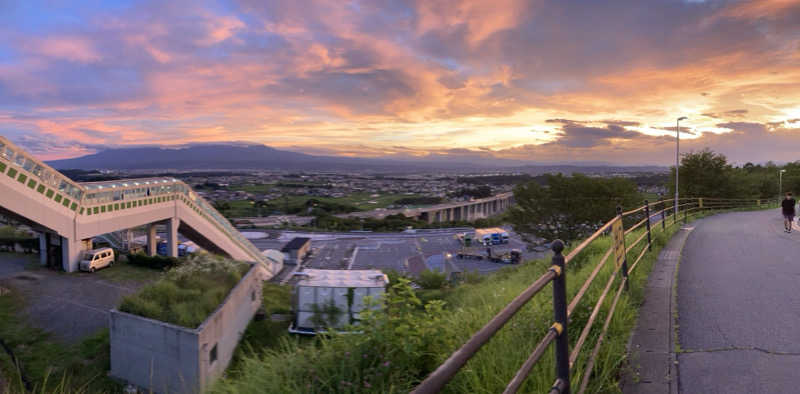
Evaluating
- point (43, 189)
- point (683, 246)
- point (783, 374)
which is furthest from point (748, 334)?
point (43, 189)

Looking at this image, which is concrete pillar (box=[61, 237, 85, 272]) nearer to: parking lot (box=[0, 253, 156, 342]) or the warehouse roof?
parking lot (box=[0, 253, 156, 342])

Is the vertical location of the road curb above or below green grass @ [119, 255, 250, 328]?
above

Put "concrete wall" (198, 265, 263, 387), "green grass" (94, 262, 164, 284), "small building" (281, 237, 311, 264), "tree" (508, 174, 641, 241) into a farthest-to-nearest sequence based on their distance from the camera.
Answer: "small building" (281, 237, 311, 264)
"tree" (508, 174, 641, 241)
"green grass" (94, 262, 164, 284)
"concrete wall" (198, 265, 263, 387)

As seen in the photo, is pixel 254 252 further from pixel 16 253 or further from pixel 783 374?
pixel 783 374

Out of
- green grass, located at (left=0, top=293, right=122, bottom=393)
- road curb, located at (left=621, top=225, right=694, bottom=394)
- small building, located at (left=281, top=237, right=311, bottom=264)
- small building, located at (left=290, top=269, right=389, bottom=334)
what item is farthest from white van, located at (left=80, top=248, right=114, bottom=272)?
road curb, located at (left=621, top=225, right=694, bottom=394)

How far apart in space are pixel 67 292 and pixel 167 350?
9002mm

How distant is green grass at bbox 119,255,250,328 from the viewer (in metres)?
10.5

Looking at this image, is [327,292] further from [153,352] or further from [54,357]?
[54,357]

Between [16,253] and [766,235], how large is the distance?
32.0 m

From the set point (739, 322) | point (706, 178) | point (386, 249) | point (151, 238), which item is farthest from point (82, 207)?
point (706, 178)

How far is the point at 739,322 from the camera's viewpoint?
497 cm

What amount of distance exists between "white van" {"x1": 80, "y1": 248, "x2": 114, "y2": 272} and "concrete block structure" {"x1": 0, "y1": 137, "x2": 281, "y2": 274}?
1.13 ft

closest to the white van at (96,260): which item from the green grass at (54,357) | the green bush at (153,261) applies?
the green bush at (153,261)

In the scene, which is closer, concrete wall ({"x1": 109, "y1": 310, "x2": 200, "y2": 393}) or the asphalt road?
the asphalt road
